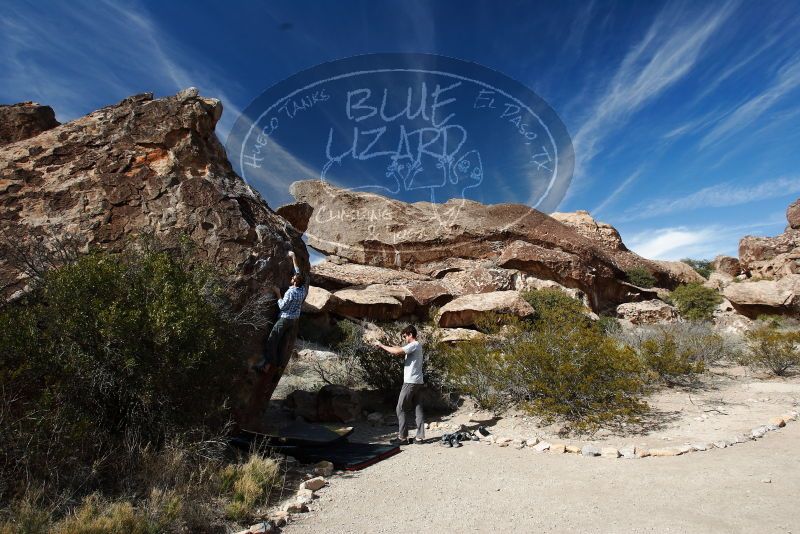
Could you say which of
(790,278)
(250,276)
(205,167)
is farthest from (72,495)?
(790,278)

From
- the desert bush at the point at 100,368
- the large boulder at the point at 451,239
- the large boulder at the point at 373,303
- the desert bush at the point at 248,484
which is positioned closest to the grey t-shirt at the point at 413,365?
the desert bush at the point at 248,484

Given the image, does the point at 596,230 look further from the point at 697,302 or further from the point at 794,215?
the point at 794,215

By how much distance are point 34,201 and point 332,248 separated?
52.8ft

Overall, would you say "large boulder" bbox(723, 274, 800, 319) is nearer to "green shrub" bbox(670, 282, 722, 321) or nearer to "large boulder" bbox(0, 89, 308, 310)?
"green shrub" bbox(670, 282, 722, 321)

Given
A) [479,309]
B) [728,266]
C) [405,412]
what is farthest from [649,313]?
[405,412]

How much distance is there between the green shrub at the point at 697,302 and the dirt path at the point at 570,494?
16.5 meters

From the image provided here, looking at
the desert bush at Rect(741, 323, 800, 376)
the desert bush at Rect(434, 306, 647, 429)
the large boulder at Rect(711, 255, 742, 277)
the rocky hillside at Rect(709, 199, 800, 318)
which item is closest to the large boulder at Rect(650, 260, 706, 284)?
the rocky hillside at Rect(709, 199, 800, 318)

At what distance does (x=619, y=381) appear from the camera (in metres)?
5.99

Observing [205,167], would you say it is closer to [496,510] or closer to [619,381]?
[496,510]

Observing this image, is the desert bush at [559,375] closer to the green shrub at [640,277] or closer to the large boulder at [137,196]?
the large boulder at [137,196]

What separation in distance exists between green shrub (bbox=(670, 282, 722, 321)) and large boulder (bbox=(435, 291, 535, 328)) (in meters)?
8.48

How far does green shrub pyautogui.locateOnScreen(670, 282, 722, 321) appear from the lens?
63.9 ft

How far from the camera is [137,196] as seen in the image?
17.0 ft

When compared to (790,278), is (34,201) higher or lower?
lower
